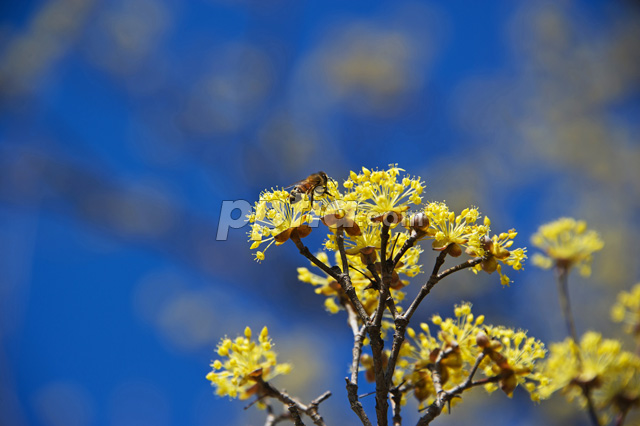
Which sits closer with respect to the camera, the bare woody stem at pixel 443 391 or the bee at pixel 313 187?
the bare woody stem at pixel 443 391

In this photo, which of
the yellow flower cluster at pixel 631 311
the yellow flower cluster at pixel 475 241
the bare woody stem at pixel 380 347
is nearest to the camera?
the bare woody stem at pixel 380 347

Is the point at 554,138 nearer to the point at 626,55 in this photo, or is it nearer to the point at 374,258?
the point at 626,55

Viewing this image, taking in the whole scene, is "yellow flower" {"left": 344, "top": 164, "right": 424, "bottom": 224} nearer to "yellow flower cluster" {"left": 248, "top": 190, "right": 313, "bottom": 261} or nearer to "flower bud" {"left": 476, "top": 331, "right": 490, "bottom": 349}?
"yellow flower cluster" {"left": 248, "top": 190, "right": 313, "bottom": 261}

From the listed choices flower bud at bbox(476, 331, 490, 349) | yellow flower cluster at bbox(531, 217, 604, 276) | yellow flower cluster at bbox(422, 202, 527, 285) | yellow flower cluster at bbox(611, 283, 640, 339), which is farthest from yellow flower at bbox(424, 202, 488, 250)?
yellow flower cluster at bbox(611, 283, 640, 339)

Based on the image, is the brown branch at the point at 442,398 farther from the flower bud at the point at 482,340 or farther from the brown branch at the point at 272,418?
the brown branch at the point at 272,418

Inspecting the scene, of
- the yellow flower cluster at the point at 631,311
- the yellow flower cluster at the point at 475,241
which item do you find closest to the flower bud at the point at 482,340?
the yellow flower cluster at the point at 475,241
